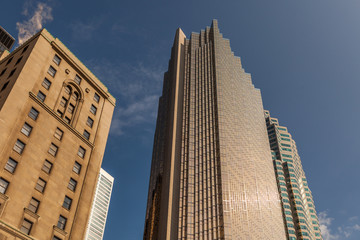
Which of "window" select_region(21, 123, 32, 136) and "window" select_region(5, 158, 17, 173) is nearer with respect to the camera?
"window" select_region(5, 158, 17, 173)

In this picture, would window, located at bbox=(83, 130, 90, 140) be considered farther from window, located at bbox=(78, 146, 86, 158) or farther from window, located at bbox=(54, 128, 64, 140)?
window, located at bbox=(54, 128, 64, 140)

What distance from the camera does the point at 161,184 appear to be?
442ft

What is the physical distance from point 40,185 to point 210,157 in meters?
→ 87.7

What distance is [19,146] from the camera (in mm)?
47281

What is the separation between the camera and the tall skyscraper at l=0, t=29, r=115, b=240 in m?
44.2

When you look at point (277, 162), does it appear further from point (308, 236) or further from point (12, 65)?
point (12, 65)

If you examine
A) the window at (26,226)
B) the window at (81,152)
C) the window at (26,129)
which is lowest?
the window at (26,226)

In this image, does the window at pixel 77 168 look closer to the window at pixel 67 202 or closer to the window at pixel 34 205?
the window at pixel 67 202

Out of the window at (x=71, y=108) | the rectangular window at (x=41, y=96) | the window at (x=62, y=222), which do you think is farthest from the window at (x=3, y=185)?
the window at (x=71, y=108)

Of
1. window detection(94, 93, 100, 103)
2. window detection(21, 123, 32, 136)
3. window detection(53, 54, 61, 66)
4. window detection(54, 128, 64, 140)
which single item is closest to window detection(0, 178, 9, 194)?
window detection(21, 123, 32, 136)

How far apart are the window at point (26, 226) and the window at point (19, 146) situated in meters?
9.40

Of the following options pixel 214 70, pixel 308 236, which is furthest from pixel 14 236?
pixel 308 236

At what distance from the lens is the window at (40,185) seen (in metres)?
46.9

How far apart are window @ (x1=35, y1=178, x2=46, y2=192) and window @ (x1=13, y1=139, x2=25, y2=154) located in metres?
4.70
